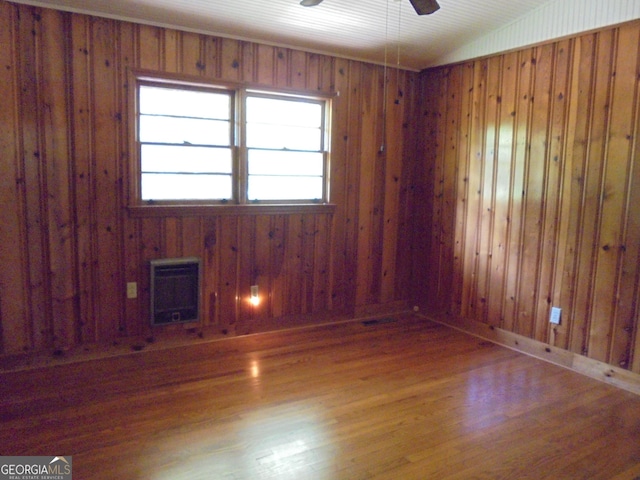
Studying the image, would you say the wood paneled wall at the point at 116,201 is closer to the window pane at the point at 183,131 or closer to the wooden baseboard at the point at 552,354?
the window pane at the point at 183,131

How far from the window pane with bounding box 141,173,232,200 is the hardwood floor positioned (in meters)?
1.24

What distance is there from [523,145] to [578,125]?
18.5 inches

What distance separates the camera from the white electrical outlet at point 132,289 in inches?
143

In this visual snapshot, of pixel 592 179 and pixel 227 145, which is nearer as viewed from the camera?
pixel 592 179

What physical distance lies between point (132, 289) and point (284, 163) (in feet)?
5.46

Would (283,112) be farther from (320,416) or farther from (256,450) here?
(256,450)

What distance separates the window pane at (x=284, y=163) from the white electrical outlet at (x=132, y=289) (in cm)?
132

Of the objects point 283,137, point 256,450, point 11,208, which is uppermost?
point 283,137

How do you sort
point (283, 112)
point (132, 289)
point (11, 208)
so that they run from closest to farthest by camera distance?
point (11, 208) < point (132, 289) < point (283, 112)

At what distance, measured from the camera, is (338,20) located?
3668 mm

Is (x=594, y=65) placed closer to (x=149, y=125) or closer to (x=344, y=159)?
(x=344, y=159)

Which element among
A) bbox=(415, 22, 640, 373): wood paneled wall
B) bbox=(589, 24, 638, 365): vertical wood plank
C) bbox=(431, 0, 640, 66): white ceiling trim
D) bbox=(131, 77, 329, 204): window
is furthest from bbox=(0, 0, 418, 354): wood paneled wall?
bbox=(589, 24, 638, 365): vertical wood plank

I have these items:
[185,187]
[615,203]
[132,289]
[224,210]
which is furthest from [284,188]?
[615,203]

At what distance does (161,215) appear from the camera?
3666 mm
